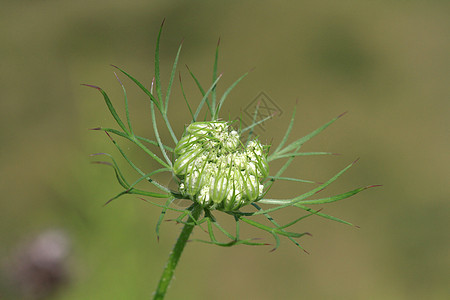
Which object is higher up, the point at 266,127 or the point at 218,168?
the point at 218,168

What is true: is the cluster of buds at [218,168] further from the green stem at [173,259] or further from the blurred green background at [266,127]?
the blurred green background at [266,127]

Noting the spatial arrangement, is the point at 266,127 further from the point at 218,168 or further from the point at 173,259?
the point at 173,259

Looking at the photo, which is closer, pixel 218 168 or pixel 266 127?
pixel 218 168

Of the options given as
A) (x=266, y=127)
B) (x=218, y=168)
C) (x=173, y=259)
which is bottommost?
(x=266, y=127)

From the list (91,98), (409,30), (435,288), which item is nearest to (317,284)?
(435,288)

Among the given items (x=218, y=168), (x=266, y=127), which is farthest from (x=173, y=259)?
(x=266, y=127)

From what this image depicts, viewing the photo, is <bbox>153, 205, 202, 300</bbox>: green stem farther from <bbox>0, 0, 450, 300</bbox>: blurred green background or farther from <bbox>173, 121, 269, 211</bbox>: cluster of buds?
<bbox>0, 0, 450, 300</bbox>: blurred green background
